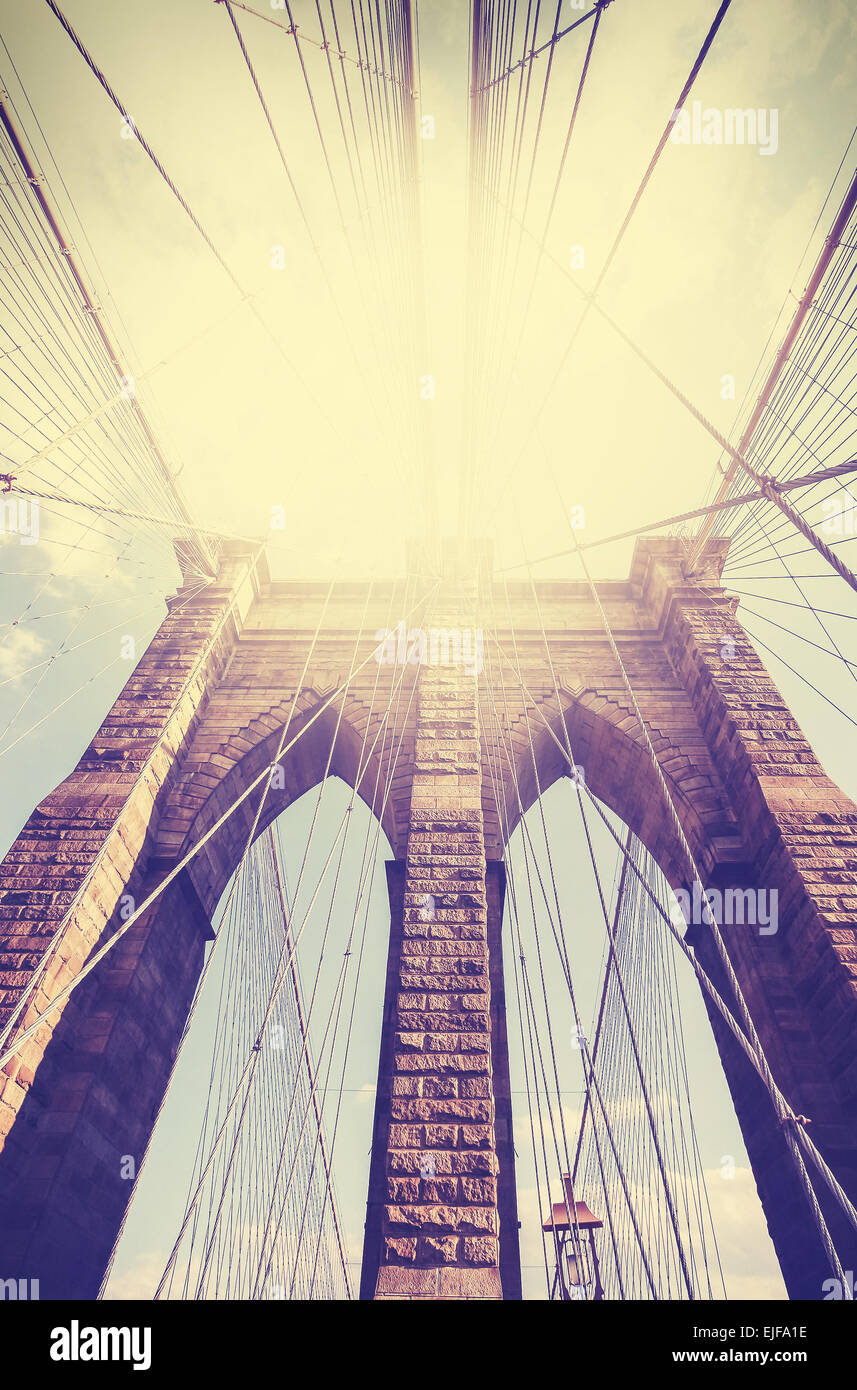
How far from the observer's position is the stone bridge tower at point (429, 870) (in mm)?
3246

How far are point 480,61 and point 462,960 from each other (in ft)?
22.1

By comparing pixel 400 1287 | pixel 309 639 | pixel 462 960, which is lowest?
pixel 400 1287

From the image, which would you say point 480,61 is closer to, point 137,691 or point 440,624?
point 440,624

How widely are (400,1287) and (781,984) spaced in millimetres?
3352

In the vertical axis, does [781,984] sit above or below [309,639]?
below

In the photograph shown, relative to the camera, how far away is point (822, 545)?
257 cm

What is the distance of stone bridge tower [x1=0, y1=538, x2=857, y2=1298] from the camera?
3.25 metres

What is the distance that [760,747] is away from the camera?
5.13 m

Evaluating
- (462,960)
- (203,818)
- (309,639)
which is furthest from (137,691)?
(462,960)

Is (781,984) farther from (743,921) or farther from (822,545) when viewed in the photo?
(822,545)

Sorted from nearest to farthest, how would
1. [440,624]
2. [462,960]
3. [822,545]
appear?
[822,545], [462,960], [440,624]

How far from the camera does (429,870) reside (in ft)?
13.0

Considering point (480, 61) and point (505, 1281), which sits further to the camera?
point (480, 61)
